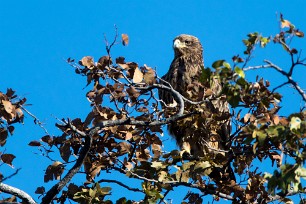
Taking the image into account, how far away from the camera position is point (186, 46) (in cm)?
894

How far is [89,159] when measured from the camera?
5703 mm

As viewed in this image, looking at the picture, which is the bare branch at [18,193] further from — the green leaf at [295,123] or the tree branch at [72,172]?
the green leaf at [295,123]

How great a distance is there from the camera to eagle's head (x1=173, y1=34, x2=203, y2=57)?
8.79 m

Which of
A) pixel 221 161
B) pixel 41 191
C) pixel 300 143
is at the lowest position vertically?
pixel 300 143

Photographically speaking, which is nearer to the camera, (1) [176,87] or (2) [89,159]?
(2) [89,159]

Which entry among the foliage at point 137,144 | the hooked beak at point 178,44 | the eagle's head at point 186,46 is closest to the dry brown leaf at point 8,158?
the foliage at point 137,144

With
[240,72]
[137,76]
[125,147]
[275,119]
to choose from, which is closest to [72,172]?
[125,147]

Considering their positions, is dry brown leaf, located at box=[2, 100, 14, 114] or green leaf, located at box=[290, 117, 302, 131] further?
dry brown leaf, located at box=[2, 100, 14, 114]

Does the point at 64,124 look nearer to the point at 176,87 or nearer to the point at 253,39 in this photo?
the point at 253,39

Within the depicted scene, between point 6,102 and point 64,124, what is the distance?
0.49 m

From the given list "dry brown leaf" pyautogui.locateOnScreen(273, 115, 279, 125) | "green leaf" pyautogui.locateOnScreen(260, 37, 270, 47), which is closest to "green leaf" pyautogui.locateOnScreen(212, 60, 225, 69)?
"green leaf" pyautogui.locateOnScreen(260, 37, 270, 47)

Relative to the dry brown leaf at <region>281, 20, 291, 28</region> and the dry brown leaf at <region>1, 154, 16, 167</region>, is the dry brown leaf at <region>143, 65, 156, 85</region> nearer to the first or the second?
the dry brown leaf at <region>1, 154, 16, 167</region>

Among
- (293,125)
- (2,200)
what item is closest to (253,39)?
(293,125)

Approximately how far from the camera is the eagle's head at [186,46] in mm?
8790
